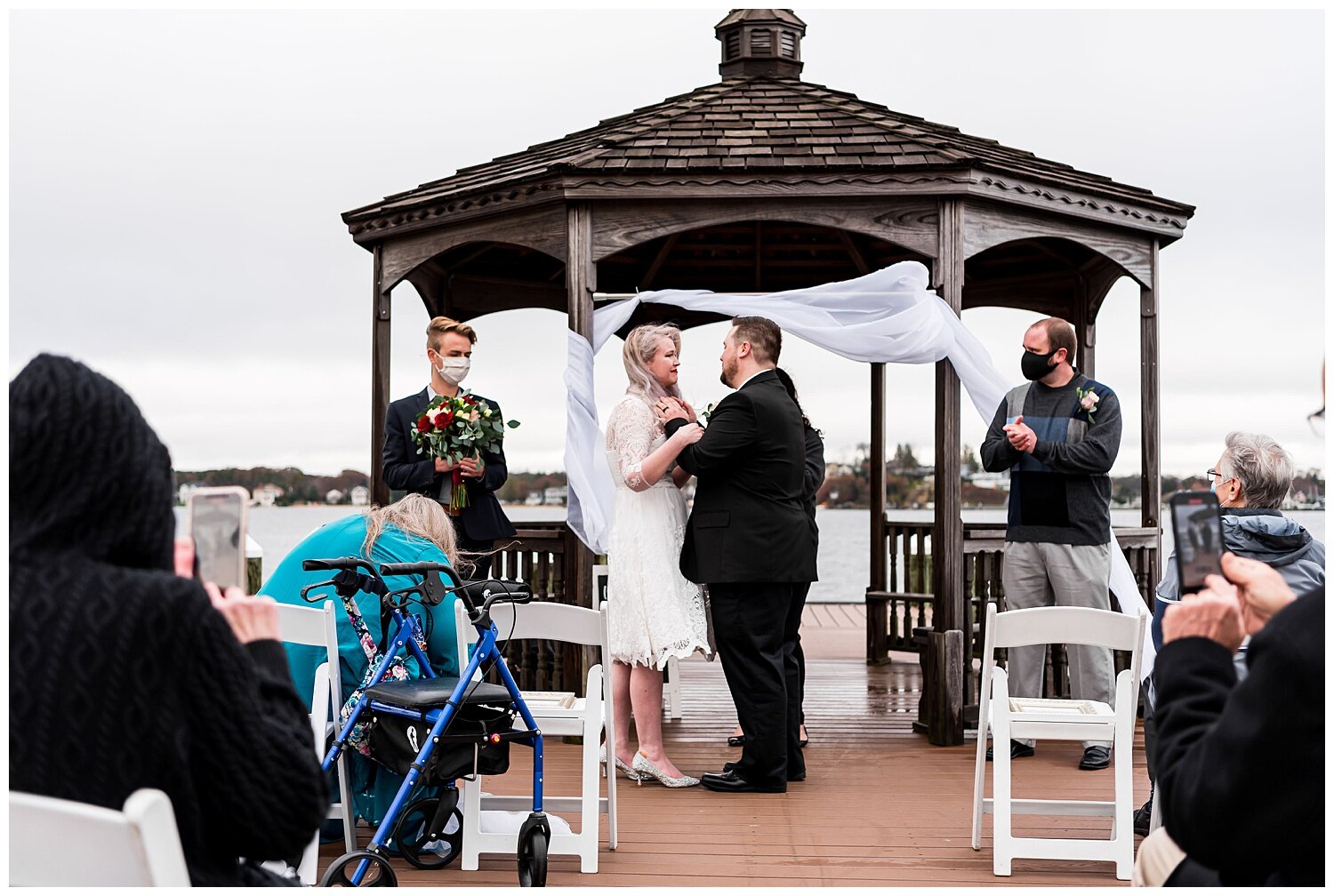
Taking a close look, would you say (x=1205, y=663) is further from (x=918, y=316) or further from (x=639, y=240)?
(x=639, y=240)

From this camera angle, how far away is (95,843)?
1.57 metres

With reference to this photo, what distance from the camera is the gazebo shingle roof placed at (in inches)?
266

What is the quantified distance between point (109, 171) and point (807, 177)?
10319mm

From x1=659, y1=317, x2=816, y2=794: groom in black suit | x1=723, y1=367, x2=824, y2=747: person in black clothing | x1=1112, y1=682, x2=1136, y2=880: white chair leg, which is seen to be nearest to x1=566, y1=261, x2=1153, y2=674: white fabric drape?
x1=723, y1=367, x2=824, y2=747: person in black clothing

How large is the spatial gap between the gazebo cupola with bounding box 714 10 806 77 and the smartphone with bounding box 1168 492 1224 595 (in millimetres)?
6946

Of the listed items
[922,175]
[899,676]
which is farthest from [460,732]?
[899,676]

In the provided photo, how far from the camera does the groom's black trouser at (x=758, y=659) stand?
5273 millimetres

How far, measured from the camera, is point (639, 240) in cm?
688

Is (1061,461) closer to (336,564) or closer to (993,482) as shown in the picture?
(336,564)

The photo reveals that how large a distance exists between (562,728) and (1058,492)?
297 cm

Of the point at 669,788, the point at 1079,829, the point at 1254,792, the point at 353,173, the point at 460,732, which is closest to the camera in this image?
the point at 1254,792

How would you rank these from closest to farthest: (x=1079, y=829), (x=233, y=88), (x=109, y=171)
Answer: (x=1079, y=829), (x=109, y=171), (x=233, y=88)

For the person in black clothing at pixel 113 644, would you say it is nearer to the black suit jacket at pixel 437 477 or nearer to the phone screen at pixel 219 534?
the phone screen at pixel 219 534

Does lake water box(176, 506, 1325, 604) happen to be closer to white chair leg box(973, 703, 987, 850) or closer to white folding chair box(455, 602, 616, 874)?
white folding chair box(455, 602, 616, 874)
